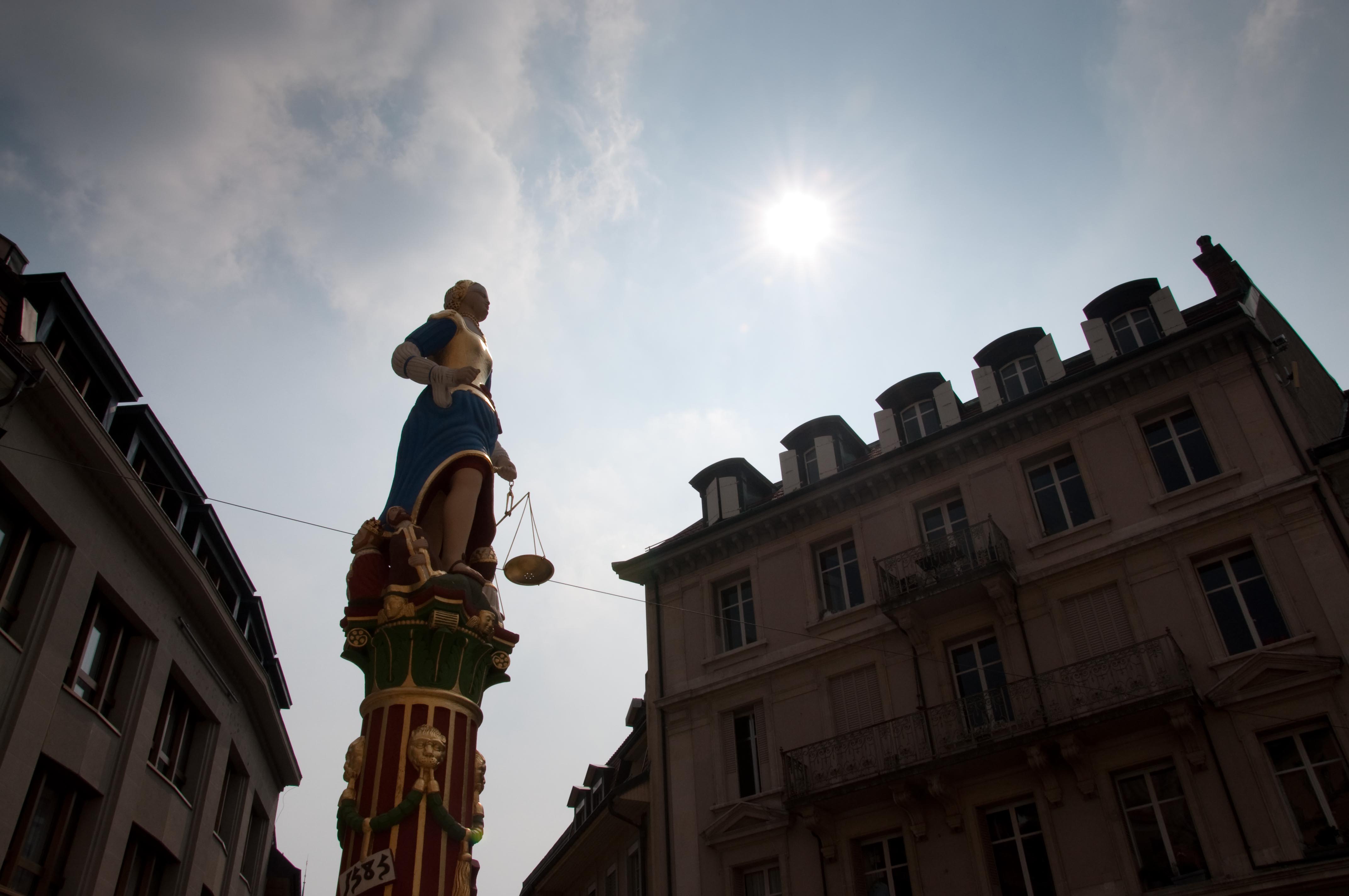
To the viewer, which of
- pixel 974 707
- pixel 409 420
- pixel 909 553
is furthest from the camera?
pixel 909 553

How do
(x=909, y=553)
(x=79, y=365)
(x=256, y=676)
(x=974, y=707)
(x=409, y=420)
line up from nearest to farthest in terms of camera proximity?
(x=409, y=420)
(x=79, y=365)
(x=974, y=707)
(x=909, y=553)
(x=256, y=676)

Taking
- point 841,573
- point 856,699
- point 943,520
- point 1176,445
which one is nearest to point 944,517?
point 943,520

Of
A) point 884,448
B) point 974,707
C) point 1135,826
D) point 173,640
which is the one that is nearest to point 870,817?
point 974,707

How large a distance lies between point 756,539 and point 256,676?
1304 centimetres

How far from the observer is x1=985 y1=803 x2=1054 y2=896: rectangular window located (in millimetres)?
18031

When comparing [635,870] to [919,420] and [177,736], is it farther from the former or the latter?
[919,420]

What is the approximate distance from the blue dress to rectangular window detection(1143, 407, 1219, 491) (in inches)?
606

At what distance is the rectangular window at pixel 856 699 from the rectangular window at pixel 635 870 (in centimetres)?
729

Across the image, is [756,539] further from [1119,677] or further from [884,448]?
[1119,677]

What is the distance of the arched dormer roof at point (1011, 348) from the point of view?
2448 centimetres

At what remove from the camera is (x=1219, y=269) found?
23.9 metres

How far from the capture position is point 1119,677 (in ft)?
60.5

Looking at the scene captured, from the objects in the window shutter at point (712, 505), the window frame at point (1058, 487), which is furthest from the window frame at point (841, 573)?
the window frame at point (1058, 487)

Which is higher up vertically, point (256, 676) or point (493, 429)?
point (256, 676)
